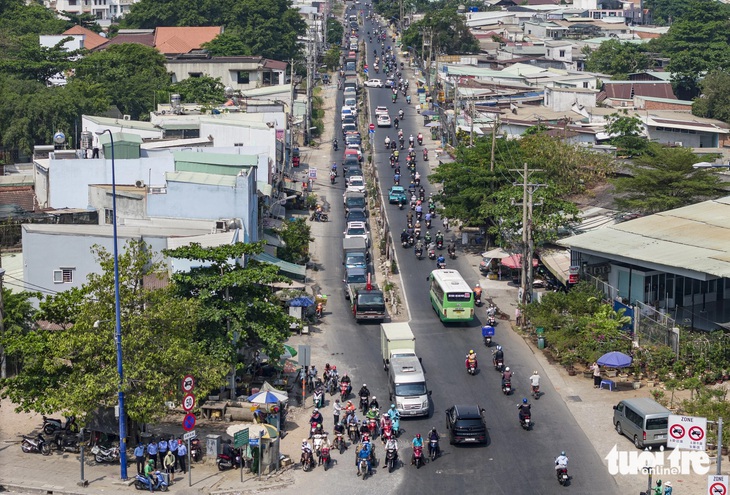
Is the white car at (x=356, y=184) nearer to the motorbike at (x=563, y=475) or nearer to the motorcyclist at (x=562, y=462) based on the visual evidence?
the motorcyclist at (x=562, y=462)

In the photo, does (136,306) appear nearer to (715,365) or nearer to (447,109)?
(715,365)

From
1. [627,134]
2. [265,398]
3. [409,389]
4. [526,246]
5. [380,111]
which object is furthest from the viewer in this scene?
[380,111]

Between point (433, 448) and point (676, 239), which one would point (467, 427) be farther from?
point (676, 239)

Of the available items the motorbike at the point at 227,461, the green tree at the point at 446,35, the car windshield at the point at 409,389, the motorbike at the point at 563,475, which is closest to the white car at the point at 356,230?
the car windshield at the point at 409,389

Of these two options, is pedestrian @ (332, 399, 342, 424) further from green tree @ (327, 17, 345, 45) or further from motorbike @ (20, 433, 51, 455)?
green tree @ (327, 17, 345, 45)

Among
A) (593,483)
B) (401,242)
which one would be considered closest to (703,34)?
(401,242)

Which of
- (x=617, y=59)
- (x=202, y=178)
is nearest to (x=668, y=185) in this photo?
(x=202, y=178)

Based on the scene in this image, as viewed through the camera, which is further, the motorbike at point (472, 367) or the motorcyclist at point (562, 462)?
the motorbike at point (472, 367)
